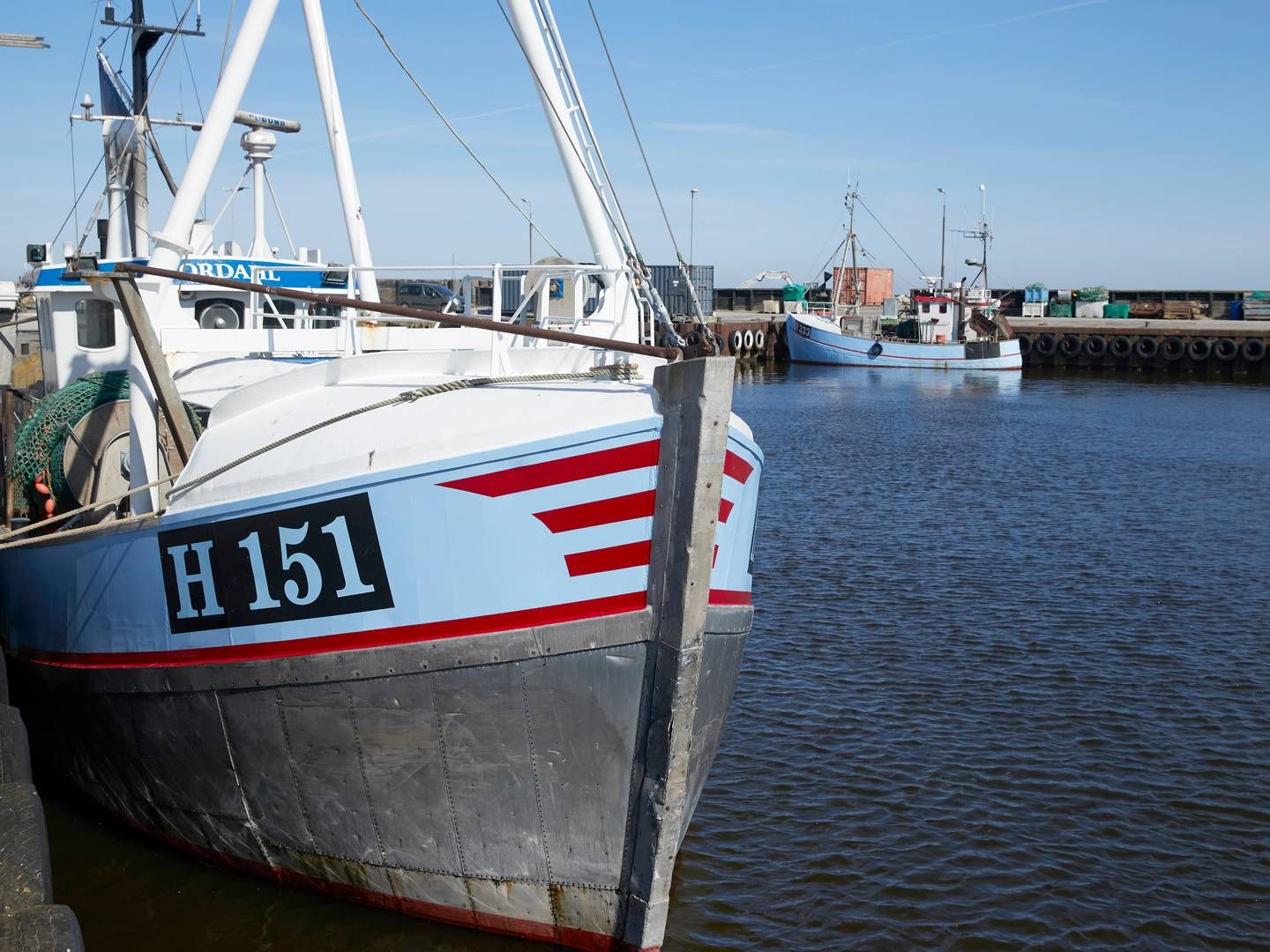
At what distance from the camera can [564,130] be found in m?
9.09

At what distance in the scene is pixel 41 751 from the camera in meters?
9.55

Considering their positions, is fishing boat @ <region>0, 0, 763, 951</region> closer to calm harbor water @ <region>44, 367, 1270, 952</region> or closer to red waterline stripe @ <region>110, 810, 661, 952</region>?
red waterline stripe @ <region>110, 810, 661, 952</region>

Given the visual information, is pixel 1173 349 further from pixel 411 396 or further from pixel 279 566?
pixel 279 566

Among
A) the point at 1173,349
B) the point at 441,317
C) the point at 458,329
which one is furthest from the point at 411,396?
the point at 1173,349

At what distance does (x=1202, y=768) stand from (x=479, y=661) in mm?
7076

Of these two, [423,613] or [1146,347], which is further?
[1146,347]

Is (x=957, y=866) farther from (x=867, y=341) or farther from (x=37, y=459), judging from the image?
(x=867, y=341)

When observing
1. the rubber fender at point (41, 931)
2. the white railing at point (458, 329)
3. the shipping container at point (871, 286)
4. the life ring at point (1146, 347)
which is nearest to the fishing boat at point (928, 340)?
the life ring at point (1146, 347)

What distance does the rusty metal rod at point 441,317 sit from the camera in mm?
6848

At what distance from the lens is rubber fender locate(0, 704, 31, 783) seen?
26.0 feet

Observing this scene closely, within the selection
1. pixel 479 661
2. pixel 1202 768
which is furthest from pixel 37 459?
pixel 1202 768

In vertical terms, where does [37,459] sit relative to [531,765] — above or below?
above

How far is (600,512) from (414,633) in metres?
1.29

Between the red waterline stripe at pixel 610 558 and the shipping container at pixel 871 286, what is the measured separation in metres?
80.6
